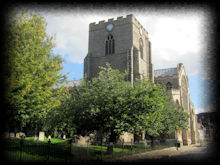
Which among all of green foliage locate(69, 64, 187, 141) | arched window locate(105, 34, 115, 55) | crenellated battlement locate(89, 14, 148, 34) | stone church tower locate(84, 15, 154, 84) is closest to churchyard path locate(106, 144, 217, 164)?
green foliage locate(69, 64, 187, 141)

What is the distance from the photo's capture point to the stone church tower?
1635 inches

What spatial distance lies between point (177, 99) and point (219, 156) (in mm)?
42469

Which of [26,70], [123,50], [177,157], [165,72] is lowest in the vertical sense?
[177,157]

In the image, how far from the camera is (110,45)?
4484 centimetres

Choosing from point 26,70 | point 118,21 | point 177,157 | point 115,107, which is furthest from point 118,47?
point 26,70

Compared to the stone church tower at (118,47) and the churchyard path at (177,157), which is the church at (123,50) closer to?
the stone church tower at (118,47)

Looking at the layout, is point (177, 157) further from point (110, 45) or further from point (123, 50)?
point (110, 45)

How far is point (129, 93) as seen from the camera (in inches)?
720

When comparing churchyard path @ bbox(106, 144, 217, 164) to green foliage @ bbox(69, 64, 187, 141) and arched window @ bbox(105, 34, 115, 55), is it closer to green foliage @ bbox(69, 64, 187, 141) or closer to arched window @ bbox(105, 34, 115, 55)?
green foliage @ bbox(69, 64, 187, 141)

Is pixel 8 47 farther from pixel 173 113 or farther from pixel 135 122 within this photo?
pixel 173 113

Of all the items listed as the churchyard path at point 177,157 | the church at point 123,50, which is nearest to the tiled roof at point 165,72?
the church at point 123,50

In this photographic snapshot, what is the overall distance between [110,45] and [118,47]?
7.74 feet

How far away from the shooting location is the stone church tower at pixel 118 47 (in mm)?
41531

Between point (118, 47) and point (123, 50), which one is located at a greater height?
point (118, 47)
